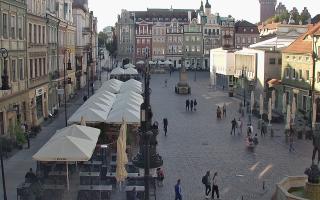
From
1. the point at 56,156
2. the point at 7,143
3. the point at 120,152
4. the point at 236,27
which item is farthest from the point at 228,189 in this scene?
the point at 236,27

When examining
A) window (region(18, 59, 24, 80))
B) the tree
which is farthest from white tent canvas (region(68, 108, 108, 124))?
the tree

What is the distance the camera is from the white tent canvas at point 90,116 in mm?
30031

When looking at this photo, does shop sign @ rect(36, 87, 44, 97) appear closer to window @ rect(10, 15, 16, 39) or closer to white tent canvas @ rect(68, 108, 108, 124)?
window @ rect(10, 15, 16, 39)

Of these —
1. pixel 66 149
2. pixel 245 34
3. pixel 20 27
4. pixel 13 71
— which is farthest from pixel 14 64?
pixel 245 34

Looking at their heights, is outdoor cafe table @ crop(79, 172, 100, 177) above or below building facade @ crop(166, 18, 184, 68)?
below

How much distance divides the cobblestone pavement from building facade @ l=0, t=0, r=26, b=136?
9.53m

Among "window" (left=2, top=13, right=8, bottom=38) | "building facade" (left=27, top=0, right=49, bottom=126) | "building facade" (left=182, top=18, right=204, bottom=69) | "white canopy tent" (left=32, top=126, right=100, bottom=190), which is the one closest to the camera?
"white canopy tent" (left=32, top=126, right=100, bottom=190)

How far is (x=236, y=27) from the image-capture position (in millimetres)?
126875

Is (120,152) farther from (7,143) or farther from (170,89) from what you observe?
(170,89)

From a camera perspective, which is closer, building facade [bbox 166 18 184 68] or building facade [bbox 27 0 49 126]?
building facade [bbox 27 0 49 126]

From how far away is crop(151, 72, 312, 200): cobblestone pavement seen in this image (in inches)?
904

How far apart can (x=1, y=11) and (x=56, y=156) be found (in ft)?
48.6

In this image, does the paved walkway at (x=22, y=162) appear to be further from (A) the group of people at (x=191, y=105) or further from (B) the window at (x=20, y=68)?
(A) the group of people at (x=191, y=105)

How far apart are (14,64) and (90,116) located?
25.9 ft
